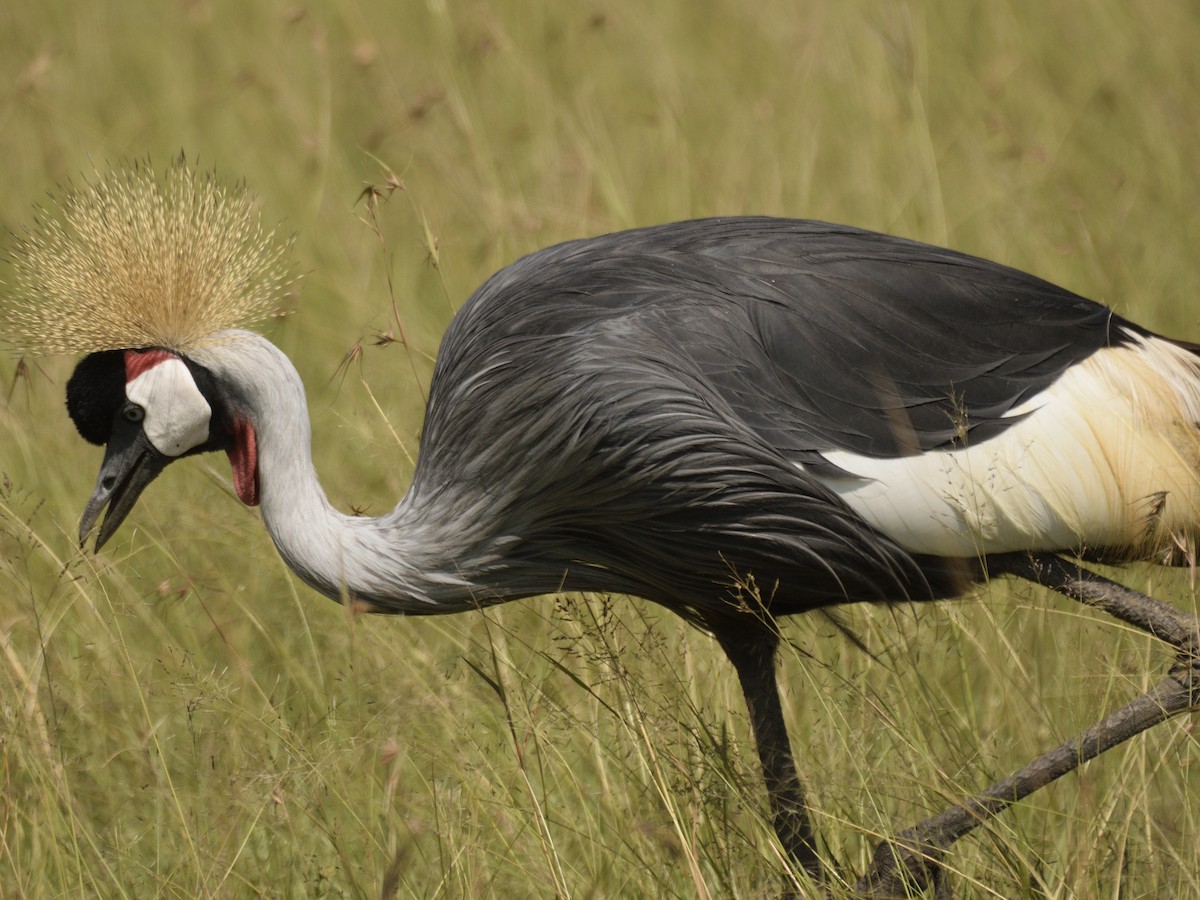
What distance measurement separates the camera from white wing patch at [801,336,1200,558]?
194 cm

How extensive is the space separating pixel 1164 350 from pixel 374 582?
1.11 meters

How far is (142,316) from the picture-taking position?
207 centimetres

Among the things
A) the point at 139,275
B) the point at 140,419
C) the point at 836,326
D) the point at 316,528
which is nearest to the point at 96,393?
the point at 140,419

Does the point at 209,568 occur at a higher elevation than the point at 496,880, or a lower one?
higher

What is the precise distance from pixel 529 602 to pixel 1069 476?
3.08ft

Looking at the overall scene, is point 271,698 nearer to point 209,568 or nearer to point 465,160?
point 209,568

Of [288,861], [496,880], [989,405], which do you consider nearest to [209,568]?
[288,861]

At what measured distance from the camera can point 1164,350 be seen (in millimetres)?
2121

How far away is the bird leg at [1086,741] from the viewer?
6.00ft

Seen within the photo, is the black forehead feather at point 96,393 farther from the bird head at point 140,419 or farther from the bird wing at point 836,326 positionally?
the bird wing at point 836,326

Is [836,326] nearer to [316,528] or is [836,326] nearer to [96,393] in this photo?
[316,528]

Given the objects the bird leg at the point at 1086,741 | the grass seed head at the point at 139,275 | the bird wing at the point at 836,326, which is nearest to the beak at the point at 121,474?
the grass seed head at the point at 139,275

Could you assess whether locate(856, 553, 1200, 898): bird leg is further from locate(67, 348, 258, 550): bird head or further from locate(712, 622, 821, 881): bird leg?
locate(67, 348, 258, 550): bird head

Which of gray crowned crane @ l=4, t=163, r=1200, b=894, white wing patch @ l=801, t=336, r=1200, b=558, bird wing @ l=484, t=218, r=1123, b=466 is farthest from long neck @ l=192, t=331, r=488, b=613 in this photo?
white wing patch @ l=801, t=336, r=1200, b=558
